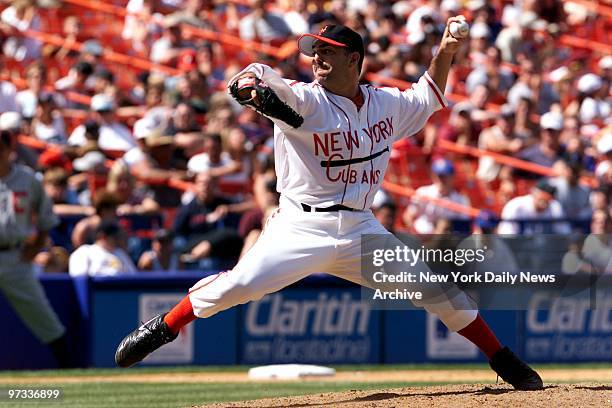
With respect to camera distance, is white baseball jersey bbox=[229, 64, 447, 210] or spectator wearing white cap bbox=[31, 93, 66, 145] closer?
white baseball jersey bbox=[229, 64, 447, 210]

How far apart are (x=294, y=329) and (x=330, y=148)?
506 cm

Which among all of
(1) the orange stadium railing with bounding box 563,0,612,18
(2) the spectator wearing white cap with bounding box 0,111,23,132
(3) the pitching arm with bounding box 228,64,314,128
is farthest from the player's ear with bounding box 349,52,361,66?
(1) the orange stadium railing with bounding box 563,0,612,18

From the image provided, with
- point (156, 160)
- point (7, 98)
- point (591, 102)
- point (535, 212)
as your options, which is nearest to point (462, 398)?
point (535, 212)

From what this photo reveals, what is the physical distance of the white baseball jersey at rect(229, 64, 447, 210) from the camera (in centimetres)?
689

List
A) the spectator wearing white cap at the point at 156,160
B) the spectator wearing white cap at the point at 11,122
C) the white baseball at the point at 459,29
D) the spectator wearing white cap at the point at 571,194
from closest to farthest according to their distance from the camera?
the white baseball at the point at 459,29, the spectator wearing white cap at the point at 11,122, the spectator wearing white cap at the point at 156,160, the spectator wearing white cap at the point at 571,194

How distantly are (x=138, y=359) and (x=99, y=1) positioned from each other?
1280 centimetres

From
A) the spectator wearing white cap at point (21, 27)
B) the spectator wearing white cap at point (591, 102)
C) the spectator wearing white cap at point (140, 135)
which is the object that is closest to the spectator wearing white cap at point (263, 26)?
the spectator wearing white cap at point (21, 27)

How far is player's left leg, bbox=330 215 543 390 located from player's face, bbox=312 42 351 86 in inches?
32.0

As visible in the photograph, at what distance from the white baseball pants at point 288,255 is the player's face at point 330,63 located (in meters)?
0.71

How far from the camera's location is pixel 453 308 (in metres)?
7.27

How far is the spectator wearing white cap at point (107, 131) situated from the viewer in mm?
14414

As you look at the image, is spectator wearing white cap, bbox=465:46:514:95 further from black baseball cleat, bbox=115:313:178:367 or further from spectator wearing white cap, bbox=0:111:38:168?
black baseball cleat, bbox=115:313:178:367

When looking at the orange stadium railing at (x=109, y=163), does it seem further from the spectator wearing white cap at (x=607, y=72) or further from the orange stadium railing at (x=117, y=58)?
the spectator wearing white cap at (x=607, y=72)

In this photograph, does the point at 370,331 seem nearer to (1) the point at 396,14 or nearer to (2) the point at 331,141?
(2) the point at 331,141
